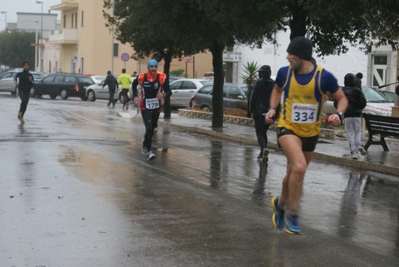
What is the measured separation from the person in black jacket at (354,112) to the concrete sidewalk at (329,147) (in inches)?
13.1

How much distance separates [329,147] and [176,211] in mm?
9621

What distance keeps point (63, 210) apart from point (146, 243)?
1952 millimetres

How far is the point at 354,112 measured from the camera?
15.2 metres

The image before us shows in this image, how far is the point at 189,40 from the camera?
21.8 metres

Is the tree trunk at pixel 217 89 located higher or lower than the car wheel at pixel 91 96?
higher

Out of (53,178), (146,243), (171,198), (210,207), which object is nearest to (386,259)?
(146,243)

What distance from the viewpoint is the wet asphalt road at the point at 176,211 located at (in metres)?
6.66

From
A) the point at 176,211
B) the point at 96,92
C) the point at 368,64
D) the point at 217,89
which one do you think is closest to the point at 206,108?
the point at 217,89

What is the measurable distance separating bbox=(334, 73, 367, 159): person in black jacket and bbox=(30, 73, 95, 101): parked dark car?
31.8m

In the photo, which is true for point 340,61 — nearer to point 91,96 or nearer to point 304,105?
point 91,96

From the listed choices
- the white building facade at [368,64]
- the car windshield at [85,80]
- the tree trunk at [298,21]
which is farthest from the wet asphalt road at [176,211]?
the white building facade at [368,64]

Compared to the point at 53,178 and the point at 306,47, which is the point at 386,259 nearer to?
→ the point at 306,47

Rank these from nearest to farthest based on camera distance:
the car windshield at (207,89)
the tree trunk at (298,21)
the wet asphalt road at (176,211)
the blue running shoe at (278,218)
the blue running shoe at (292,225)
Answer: the wet asphalt road at (176,211) < the blue running shoe at (292,225) < the blue running shoe at (278,218) < the tree trunk at (298,21) < the car windshield at (207,89)

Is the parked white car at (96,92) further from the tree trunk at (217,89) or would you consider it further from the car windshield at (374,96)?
the tree trunk at (217,89)
